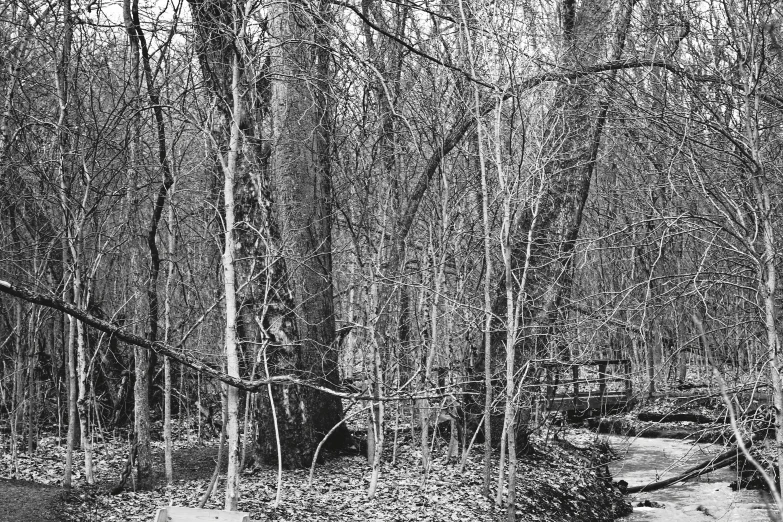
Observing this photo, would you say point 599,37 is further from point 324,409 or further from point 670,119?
point 324,409

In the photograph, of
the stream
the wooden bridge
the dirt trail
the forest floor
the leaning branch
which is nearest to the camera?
the leaning branch

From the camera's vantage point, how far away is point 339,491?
887 cm

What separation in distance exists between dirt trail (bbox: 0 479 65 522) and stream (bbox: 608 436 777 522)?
6.14 m

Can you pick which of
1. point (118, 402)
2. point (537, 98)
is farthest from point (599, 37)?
point (118, 402)

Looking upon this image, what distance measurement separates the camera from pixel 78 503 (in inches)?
306

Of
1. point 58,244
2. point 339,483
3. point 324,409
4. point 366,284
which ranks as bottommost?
point 339,483

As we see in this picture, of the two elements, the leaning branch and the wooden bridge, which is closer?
the leaning branch

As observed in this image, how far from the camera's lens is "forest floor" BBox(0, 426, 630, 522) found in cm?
781

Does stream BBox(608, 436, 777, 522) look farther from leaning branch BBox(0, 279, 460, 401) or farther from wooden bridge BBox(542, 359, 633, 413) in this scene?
leaning branch BBox(0, 279, 460, 401)

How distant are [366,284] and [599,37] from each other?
488 cm

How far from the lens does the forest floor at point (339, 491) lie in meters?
7.81

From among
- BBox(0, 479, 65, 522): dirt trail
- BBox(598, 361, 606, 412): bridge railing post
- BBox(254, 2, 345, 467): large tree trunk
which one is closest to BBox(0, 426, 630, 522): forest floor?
BBox(0, 479, 65, 522): dirt trail

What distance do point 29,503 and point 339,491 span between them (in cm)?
322

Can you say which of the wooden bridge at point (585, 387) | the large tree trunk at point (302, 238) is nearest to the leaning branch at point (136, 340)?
the wooden bridge at point (585, 387)
